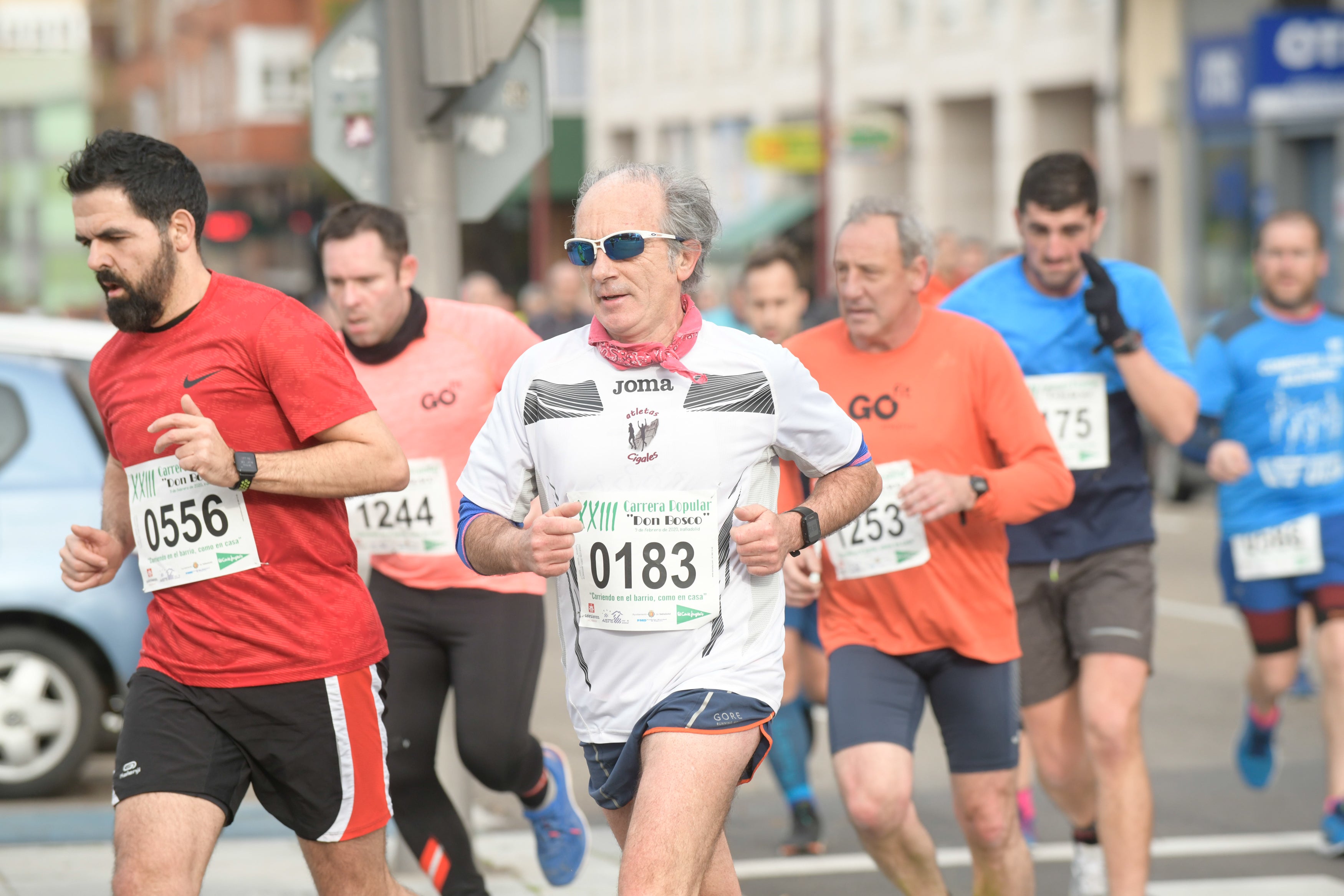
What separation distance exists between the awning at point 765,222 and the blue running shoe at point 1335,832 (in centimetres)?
3028

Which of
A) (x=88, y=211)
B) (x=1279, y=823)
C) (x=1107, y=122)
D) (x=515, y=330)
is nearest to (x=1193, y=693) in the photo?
(x=1279, y=823)

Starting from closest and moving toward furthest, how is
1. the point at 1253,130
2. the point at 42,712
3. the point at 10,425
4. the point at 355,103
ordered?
the point at 355,103 < the point at 42,712 < the point at 10,425 < the point at 1253,130

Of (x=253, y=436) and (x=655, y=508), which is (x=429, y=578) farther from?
(x=655, y=508)

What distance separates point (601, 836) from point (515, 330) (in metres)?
2.33

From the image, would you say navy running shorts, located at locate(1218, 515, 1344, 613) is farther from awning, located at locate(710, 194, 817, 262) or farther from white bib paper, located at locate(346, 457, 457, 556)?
awning, located at locate(710, 194, 817, 262)

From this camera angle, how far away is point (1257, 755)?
744 centimetres

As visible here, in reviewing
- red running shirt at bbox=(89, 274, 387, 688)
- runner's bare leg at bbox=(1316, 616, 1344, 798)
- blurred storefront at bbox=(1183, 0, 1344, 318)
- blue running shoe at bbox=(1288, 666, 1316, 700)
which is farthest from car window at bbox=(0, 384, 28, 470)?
blurred storefront at bbox=(1183, 0, 1344, 318)

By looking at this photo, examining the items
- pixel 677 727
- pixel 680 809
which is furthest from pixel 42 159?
pixel 680 809

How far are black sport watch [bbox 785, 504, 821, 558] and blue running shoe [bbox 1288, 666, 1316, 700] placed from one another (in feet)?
20.7

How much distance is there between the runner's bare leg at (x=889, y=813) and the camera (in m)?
5.14

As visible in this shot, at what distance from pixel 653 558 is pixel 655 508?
0.10m

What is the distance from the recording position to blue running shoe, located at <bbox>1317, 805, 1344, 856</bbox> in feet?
22.4

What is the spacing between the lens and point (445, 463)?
5703 mm

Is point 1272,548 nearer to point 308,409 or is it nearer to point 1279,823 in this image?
point 1279,823
